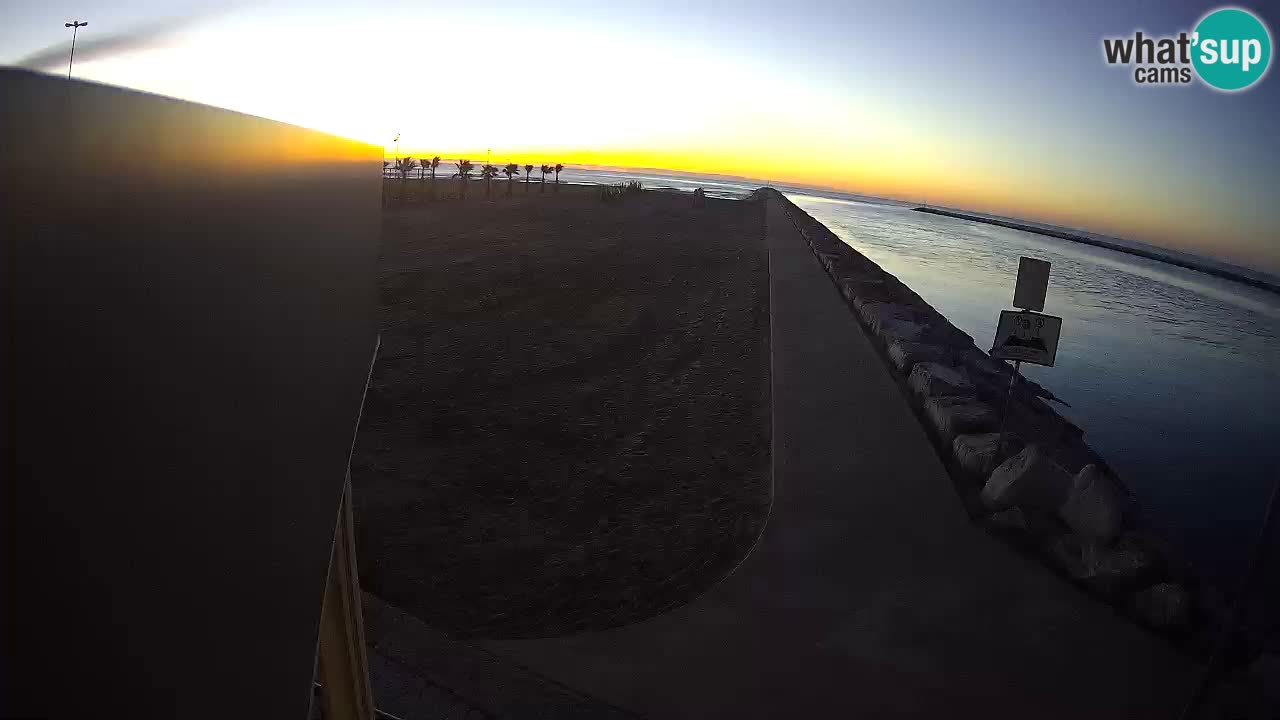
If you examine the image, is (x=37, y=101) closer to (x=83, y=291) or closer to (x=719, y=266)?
(x=83, y=291)

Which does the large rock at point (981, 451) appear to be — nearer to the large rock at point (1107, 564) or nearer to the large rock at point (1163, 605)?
the large rock at point (1107, 564)

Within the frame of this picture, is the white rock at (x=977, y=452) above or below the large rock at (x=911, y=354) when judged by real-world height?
below

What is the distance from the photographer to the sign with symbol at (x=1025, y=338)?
239 inches

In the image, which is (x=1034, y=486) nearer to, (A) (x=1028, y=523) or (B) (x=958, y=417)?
(A) (x=1028, y=523)

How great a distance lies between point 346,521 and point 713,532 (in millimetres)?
3836

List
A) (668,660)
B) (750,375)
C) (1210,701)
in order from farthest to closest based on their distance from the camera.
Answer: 1. (750,375)
2. (668,660)
3. (1210,701)

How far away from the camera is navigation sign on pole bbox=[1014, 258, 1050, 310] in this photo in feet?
19.7

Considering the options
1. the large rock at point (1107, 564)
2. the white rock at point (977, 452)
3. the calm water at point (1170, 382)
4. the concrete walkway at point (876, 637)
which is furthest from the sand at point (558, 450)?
the calm water at point (1170, 382)

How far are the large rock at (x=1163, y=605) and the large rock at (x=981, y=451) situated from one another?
1675 millimetres

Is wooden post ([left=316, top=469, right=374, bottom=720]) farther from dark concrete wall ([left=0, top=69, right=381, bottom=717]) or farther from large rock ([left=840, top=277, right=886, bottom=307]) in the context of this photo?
large rock ([left=840, top=277, right=886, bottom=307])

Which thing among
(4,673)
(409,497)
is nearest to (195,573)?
(4,673)

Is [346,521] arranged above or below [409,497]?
above

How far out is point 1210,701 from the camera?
3336mm

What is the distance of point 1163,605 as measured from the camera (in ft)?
13.4
